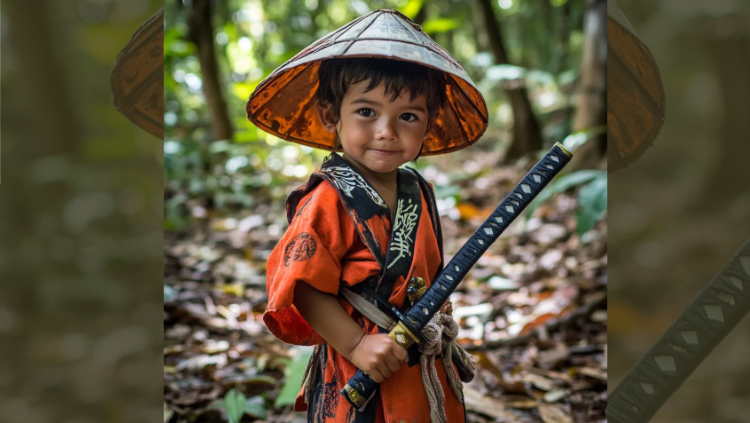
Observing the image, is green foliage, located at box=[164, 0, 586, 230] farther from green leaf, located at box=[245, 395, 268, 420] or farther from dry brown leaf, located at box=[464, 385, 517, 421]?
dry brown leaf, located at box=[464, 385, 517, 421]

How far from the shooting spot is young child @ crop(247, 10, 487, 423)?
4.42 ft

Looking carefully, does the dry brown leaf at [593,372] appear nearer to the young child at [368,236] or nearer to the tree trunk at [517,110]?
the young child at [368,236]

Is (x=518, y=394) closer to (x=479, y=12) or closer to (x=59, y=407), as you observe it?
(x=59, y=407)

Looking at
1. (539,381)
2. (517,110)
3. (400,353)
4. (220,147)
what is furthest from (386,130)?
(517,110)

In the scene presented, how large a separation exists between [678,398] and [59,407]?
1.12 meters

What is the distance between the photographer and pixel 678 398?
3.53 ft

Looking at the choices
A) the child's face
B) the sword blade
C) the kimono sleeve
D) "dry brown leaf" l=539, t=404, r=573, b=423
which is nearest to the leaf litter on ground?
"dry brown leaf" l=539, t=404, r=573, b=423

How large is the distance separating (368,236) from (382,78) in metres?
0.41

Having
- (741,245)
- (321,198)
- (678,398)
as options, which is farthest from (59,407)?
(741,245)

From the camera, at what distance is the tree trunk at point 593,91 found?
4.65 meters

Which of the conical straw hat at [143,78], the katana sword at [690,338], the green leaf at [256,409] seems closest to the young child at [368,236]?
the conical straw hat at [143,78]

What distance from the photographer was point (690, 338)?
3.43 feet

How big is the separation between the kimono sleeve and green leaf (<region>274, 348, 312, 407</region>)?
0.77 m

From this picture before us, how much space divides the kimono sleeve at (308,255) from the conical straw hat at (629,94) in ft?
2.15
